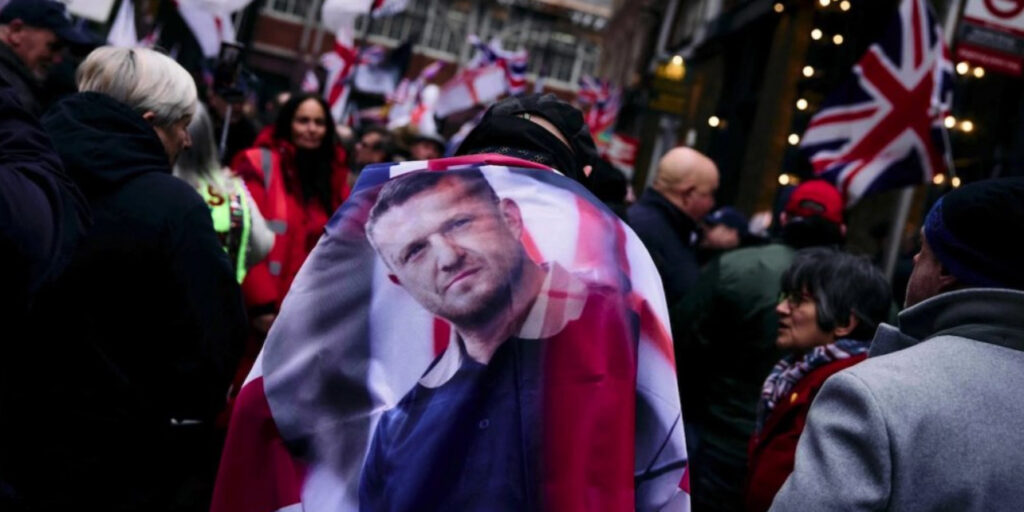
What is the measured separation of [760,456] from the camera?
12.3 feet

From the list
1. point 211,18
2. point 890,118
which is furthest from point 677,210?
point 211,18

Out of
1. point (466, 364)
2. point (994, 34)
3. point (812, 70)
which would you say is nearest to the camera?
point (466, 364)

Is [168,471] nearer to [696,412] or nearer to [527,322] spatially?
[527,322]

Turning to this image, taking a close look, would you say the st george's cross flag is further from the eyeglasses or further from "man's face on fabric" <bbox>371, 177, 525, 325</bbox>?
the eyeglasses

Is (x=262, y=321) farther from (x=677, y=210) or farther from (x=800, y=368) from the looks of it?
(x=800, y=368)

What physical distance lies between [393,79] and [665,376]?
20.7 metres

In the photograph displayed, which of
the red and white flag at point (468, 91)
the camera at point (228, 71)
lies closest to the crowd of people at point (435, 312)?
the camera at point (228, 71)

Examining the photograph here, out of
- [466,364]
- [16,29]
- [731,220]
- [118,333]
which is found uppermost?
[16,29]

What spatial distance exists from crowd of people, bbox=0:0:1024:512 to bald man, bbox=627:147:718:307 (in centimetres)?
1

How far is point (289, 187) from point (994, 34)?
463 cm

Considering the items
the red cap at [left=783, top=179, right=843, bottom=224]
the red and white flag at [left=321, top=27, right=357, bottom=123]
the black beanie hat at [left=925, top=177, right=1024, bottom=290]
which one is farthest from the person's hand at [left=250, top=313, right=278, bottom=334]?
the red and white flag at [left=321, top=27, right=357, bottom=123]

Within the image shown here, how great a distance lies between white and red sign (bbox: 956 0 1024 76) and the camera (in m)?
7.71

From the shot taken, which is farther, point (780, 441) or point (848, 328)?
point (848, 328)

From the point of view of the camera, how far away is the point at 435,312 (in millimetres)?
2266
